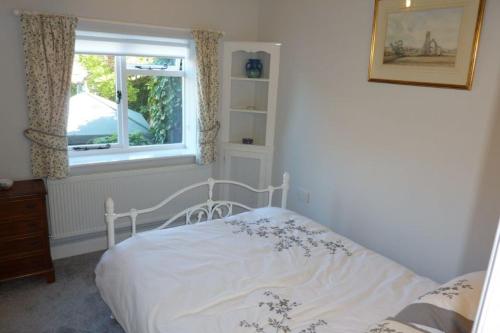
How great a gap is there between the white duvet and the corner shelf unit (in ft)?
4.45

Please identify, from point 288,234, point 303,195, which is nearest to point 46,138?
point 288,234

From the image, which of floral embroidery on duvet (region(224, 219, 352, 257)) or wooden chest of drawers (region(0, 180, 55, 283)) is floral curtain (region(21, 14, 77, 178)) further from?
floral embroidery on duvet (region(224, 219, 352, 257))

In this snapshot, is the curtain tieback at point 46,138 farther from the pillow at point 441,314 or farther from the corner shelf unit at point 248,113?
the pillow at point 441,314

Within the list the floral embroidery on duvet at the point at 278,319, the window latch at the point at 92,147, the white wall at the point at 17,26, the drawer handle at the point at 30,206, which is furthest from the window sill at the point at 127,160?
the floral embroidery on duvet at the point at 278,319

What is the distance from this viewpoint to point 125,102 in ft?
11.7

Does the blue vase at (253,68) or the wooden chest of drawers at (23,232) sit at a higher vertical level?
the blue vase at (253,68)

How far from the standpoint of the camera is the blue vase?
3857 millimetres

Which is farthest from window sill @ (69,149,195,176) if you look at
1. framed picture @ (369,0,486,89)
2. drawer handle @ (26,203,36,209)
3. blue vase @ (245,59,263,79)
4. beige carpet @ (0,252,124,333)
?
framed picture @ (369,0,486,89)

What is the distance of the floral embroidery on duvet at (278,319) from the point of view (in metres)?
1.61

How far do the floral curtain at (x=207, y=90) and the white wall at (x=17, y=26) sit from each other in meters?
0.22

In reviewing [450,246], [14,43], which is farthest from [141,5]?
[450,246]

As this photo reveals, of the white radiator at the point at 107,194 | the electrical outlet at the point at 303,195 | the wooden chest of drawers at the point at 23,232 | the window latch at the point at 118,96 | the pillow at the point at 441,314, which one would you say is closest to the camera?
the pillow at the point at 441,314

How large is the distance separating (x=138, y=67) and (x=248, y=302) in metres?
2.64

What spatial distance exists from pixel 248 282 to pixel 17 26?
2.51 m
